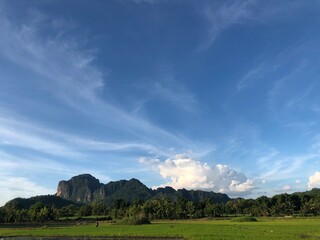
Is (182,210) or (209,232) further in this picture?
(182,210)

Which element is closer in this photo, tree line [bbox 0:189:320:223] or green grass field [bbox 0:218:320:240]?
green grass field [bbox 0:218:320:240]

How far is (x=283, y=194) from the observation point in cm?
14212

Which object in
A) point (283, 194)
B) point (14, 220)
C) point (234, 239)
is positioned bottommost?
point (234, 239)

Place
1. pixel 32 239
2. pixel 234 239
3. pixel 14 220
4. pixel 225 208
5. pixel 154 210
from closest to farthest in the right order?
1. pixel 234 239
2. pixel 32 239
3. pixel 14 220
4. pixel 154 210
5. pixel 225 208

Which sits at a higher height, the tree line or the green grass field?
the tree line

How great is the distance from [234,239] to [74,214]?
122538 millimetres

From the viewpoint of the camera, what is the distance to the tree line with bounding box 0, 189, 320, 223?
114m

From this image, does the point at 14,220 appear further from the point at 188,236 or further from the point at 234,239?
the point at 234,239

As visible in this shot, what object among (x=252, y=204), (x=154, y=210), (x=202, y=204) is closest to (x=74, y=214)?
(x=154, y=210)

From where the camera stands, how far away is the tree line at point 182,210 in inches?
4478

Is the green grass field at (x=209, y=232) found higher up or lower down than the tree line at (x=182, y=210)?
lower down

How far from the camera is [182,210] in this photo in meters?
122

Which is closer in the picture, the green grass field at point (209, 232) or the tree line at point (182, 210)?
the green grass field at point (209, 232)

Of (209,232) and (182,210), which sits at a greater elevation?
(182,210)
